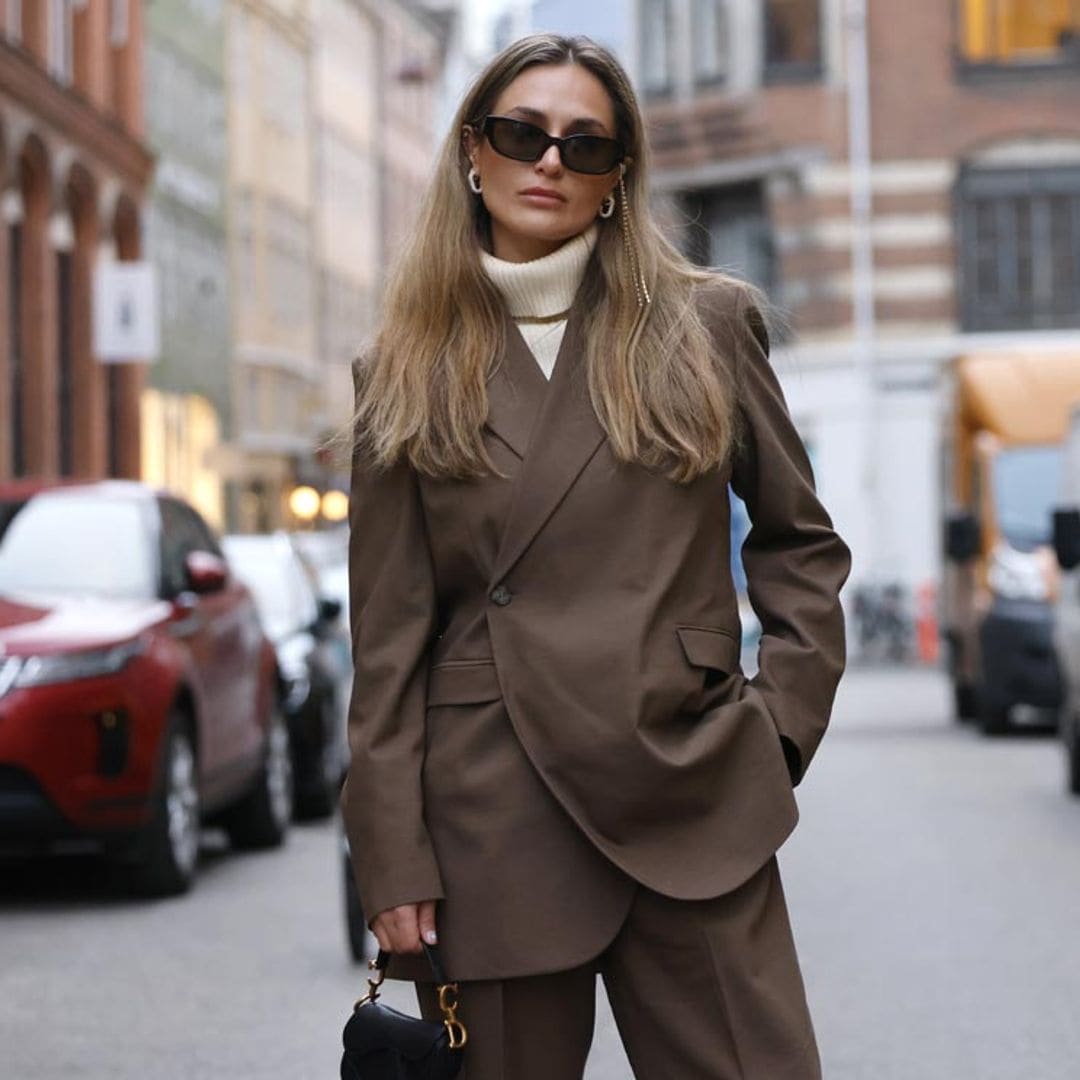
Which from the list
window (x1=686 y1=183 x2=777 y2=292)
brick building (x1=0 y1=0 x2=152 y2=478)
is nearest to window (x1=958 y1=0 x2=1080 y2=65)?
window (x1=686 y1=183 x2=777 y2=292)

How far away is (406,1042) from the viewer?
386 centimetres

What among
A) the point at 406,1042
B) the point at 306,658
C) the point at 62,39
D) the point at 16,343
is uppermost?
the point at 62,39

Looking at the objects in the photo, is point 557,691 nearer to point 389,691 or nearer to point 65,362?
point 389,691

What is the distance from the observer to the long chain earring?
4059 millimetres

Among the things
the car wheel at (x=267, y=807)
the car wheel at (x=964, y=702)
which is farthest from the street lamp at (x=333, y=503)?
the car wheel at (x=267, y=807)

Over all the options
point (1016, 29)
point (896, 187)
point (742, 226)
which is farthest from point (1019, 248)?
point (742, 226)

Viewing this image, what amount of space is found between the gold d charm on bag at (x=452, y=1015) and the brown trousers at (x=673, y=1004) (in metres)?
0.01

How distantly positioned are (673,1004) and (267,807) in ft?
35.9

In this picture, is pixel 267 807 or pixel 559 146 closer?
pixel 559 146

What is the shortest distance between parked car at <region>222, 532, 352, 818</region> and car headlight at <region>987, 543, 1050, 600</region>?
19.1 feet

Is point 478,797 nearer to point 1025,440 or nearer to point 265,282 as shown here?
point 1025,440

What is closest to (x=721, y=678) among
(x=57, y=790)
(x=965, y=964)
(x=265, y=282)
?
(x=965, y=964)

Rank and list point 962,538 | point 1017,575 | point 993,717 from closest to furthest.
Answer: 1. point 1017,575
2. point 993,717
3. point 962,538

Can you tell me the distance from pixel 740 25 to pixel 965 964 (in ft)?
120
